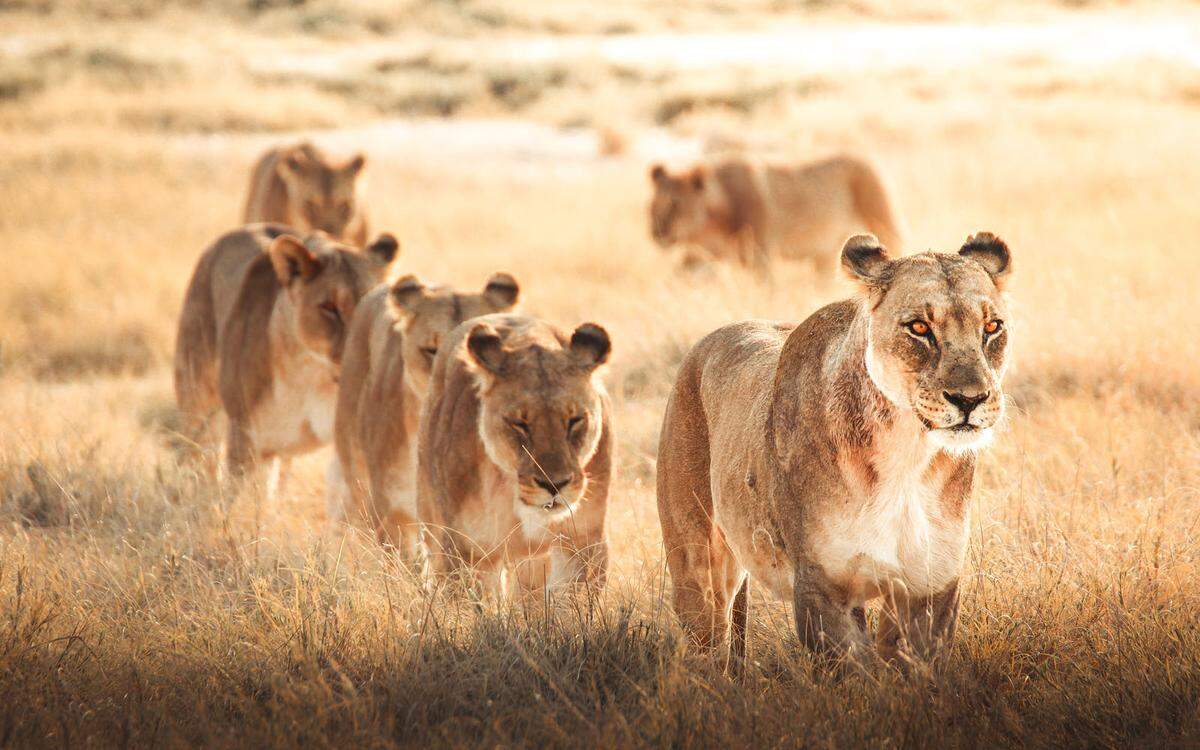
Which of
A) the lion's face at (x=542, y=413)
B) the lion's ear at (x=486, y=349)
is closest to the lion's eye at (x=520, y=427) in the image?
the lion's face at (x=542, y=413)

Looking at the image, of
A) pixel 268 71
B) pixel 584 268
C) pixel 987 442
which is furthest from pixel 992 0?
pixel 987 442

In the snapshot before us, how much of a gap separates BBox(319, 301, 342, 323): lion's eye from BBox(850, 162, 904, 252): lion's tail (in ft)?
22.3

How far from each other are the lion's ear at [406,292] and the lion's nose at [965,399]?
2.94 metres

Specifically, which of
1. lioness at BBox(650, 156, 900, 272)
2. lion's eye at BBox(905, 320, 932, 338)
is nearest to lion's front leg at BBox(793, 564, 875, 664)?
lion's eye at BBox(905, 320, 932, 338)

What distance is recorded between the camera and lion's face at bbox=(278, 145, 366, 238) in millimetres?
10820

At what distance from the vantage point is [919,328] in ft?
11.2

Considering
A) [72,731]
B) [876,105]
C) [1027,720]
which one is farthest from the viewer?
[876,105]

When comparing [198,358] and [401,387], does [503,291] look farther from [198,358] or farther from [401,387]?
[198,358]

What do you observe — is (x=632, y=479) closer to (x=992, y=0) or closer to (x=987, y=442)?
(x=987, y=442)

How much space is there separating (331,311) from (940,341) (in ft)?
13.5

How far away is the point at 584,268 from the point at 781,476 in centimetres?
1008

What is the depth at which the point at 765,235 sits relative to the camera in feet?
42.1

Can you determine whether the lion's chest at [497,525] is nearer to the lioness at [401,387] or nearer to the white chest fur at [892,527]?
the lioness at [401,387]

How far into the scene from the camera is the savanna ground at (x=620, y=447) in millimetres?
3814
